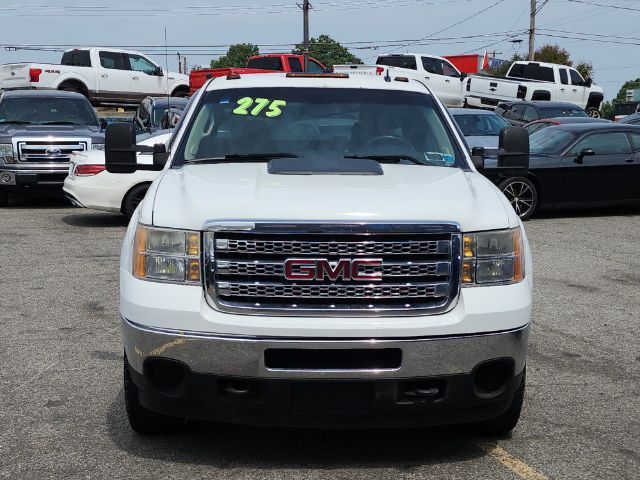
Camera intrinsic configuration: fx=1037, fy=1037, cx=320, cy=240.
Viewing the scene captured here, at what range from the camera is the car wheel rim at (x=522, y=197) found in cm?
1527

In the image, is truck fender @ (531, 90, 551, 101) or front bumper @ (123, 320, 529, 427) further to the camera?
truck fender @ (531, 90, 551, 101)

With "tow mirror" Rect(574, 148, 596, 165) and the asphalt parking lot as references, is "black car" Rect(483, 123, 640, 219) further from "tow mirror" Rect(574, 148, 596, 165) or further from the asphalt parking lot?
the asphalt parking lot

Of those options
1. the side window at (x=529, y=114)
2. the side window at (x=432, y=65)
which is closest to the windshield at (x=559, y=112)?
the side window at (x=529, y=114)

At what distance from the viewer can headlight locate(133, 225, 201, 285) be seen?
453cm

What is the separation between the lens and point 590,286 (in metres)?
9.88

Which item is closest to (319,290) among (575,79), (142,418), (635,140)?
(142,418)

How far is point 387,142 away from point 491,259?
1567 mm

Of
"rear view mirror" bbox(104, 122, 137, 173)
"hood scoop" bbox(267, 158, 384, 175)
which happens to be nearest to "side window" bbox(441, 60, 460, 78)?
"rear view mirror" bbox(104, 122, 137, 173)

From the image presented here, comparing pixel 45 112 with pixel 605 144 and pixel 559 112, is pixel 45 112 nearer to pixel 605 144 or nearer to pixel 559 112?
pixel 605 144

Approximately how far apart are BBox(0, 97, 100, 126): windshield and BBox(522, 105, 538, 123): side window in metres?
12.1

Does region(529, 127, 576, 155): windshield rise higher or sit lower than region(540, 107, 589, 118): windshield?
higher

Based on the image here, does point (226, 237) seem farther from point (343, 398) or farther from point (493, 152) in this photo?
point (493, 152)

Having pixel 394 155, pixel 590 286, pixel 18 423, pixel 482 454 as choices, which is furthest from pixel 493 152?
pixel 590 286

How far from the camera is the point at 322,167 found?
5.31 m
